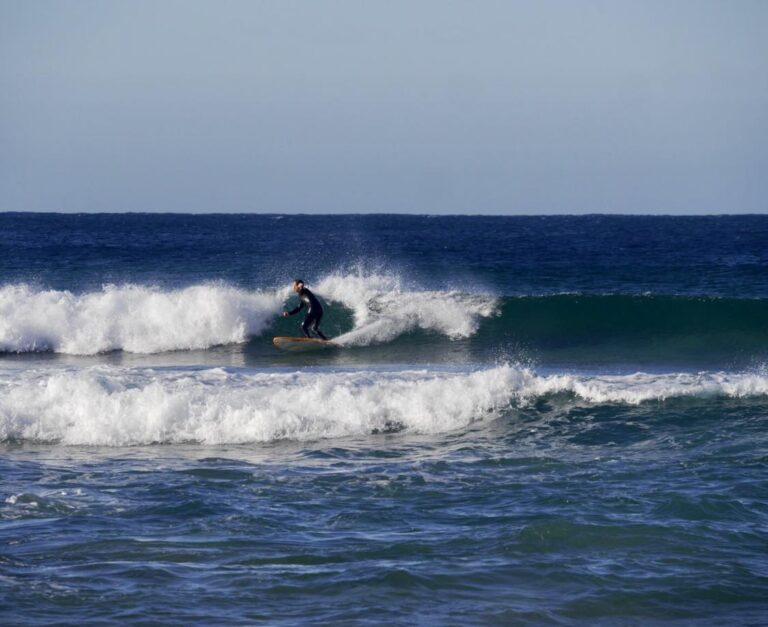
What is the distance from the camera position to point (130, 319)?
23.4 metres

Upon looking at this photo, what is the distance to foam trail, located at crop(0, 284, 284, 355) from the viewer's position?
73.8 feet

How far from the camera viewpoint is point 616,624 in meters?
6.86

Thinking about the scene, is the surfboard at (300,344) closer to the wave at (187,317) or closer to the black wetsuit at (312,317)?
the black wetsuit at (312,317)

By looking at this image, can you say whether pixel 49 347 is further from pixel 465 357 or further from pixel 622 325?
pixel 622 325

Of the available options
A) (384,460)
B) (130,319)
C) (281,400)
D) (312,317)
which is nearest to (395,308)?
(312,317)

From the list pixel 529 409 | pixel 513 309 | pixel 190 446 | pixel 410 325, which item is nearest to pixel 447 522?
pixel 190 446

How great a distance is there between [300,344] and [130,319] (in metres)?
4.45

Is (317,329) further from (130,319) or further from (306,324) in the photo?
(130,319)

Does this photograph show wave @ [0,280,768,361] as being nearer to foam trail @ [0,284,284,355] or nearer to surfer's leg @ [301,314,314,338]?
foam trail @ [0,284,284,355]

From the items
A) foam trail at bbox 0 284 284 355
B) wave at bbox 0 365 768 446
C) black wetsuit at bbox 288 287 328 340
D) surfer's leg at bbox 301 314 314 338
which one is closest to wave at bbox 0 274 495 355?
foam trail at bbox 0 284 284 355

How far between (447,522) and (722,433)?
5.13m

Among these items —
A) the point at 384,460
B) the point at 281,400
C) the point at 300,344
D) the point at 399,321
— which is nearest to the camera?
→ the point at 384,460

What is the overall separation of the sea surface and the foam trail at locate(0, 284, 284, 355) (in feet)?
0.22

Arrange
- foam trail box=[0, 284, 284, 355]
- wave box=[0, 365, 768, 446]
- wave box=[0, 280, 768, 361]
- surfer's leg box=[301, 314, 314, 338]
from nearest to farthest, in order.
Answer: wave box=[0, 365, 768, 446] → surfer's leg box=[301, 314, 314, 338] → wave box=[0, 280, 768, 361] → foam trail box=[0, 284, 284, 355]
